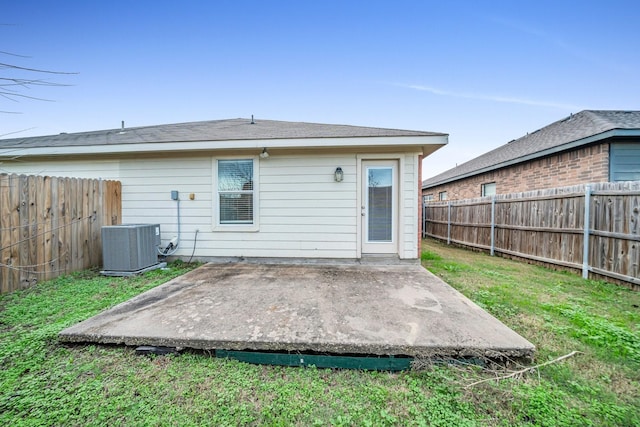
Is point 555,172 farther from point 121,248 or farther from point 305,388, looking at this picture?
point 121,248

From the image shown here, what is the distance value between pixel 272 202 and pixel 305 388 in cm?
388

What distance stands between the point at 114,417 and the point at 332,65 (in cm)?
1064

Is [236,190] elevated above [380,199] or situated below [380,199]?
above

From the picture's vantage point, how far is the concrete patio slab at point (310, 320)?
6.62 ft

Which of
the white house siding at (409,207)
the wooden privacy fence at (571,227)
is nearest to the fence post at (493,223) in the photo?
the wooden privacy fence at (571,227)

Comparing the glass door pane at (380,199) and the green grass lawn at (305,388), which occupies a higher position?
the glass door pane at (380,199)

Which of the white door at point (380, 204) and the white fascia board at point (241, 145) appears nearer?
the white fascia board at point (241, 145)

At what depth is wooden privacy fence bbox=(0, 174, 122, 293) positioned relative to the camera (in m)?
3.53

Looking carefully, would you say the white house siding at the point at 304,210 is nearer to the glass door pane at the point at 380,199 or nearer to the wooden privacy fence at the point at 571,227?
the glass door pane at the point at 380,199

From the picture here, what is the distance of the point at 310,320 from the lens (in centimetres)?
244

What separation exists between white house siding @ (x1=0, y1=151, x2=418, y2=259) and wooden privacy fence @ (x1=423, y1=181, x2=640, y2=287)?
3.04 meters

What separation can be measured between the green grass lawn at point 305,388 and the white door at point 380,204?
2.66 meters

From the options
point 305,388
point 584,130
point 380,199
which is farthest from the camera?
point 584,130

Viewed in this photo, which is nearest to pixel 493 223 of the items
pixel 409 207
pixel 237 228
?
pixel 409 207
